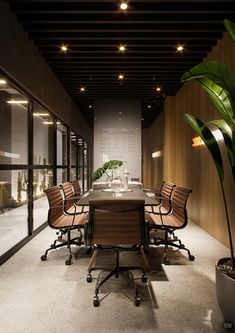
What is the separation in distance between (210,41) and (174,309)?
→ 398 centimetres

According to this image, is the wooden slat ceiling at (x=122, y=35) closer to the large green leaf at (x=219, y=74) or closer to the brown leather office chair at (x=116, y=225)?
the large green leaf at (x=219, y=74)

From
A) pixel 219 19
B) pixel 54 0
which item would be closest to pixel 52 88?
pixel 54 0

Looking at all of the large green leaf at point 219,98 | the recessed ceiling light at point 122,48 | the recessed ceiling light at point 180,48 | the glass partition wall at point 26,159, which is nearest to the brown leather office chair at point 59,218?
the glass partition wall at point 26,159

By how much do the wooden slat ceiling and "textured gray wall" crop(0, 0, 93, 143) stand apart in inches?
6.1

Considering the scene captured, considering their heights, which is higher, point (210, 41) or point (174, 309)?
point (210, 41)

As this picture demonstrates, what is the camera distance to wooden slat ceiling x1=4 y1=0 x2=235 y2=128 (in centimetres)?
343

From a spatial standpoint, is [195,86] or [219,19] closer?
[219,19]

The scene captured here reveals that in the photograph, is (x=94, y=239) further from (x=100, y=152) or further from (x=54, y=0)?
A: (x=100, y=152)

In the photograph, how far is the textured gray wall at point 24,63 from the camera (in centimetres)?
317

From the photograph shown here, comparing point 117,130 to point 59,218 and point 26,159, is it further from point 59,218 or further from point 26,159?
point 59,218

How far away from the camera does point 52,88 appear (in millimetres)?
5586

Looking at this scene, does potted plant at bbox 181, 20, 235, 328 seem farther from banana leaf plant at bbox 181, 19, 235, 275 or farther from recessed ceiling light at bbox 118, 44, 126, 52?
recessed ceiling light at bbox 118, 44, 126, 52

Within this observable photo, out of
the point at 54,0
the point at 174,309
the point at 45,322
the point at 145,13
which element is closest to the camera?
the point at 45,322

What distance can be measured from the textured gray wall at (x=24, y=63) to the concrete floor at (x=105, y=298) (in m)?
2.41
